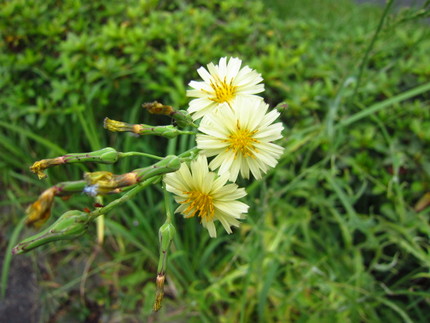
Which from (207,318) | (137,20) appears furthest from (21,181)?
(207,318)

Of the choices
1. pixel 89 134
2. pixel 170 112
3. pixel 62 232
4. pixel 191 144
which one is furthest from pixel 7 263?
pixel 170 112

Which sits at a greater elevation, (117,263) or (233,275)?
(233,275)

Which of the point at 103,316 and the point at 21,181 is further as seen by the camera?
Result: the point at 21,181

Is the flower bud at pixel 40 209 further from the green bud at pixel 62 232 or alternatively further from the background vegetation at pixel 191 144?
the background vegetation at pixel 191 144

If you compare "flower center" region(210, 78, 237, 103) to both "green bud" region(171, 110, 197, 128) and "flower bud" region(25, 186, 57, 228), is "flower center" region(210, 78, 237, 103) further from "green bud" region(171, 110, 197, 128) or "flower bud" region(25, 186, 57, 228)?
"flower bud" region(25, 186, 57, 228)

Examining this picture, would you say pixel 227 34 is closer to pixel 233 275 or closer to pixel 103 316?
pixel 233 275

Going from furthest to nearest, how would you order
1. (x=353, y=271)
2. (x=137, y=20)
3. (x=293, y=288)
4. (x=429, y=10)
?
(x=137, y=20) < (x=353, y=271) < (x=293, y=288) < (x=429, y=10)

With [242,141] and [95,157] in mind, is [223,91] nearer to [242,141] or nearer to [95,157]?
[242,141]

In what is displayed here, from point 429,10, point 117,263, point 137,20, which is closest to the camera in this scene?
point 429,10
